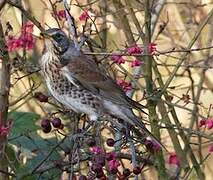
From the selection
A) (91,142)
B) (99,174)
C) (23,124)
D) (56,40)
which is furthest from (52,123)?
(23,124)

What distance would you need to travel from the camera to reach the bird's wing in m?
3.70

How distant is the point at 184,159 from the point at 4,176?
143 cm

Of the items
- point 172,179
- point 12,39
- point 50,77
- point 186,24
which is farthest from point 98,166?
point 186,24

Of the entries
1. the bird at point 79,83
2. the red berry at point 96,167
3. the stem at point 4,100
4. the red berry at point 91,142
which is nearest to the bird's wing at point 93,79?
the bird at point 79,83

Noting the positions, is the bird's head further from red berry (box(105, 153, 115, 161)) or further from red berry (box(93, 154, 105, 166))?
red berry (box(93, 154, 105, 166))

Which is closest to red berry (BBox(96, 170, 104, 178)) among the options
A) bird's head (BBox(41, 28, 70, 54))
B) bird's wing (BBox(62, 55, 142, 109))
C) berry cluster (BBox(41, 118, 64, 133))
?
berry cluster (BBox(41, 118, 64, 133))

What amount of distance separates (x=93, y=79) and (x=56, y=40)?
1.12ft

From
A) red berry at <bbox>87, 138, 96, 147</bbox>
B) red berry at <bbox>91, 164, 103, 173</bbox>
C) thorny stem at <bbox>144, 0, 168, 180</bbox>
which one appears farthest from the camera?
thorny stem at <bbox>144, 0, 168, 180</bbox>

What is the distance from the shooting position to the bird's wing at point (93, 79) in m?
3.70

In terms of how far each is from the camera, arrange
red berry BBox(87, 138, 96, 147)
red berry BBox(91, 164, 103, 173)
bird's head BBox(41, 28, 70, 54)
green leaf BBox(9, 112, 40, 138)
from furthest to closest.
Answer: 1. green leaf BBox(9, 112, 40, 138)
2. bird's head BBox(41, 28, 70, 54)
3. red berry BBox(87, 138, 96, 147)
4. red berry BBox(91, 164, 103, 173)

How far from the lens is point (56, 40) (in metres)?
3.60

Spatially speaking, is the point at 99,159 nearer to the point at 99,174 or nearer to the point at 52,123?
the point at 99,174

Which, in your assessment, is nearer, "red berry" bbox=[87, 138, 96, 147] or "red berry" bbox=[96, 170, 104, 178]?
"red berry" bbox=[96, 170, 104, 178]

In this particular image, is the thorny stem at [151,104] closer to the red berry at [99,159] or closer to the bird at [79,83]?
the bird at [79,83]
